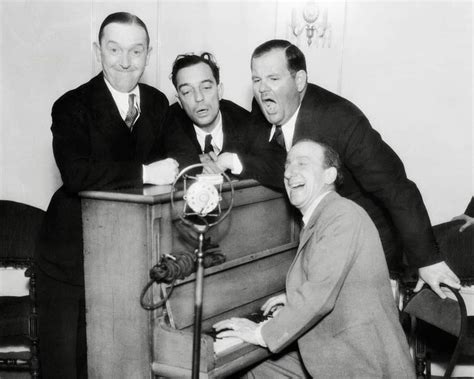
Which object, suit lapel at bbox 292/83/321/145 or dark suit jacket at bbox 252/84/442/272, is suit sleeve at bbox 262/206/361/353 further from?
suit lapel at bbox 292/83/321/145

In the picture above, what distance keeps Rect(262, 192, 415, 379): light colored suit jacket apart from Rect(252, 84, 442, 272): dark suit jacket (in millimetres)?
606

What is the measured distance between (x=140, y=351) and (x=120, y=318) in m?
0.18

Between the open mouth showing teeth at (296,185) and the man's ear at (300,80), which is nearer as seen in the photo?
the open mouth showing teeth at (296,185)

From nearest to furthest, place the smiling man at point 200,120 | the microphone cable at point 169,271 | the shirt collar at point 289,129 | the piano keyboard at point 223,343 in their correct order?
the microphone cable at point 169,271
the piano keyboard at point 223,343
the smiling man at point 200,120
the shirt collar at point 289,129

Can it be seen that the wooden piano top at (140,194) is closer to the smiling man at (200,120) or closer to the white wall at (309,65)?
the smiling man at (200,120)

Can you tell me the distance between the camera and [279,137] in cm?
407

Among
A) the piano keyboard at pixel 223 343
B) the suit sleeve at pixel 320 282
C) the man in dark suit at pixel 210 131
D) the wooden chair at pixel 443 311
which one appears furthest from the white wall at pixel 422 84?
the piano keyboard at pixel 223 343

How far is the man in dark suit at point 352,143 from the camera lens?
12.0 ft

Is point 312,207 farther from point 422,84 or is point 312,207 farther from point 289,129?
point 422,84

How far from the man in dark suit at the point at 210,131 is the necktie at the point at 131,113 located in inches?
11.0

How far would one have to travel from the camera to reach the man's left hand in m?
3.52

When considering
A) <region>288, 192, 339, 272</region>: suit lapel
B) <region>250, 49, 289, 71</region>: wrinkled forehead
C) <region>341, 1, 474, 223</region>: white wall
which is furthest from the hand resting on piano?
<region>341, 1, 474, 223</region>: white wall

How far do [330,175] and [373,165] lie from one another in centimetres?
45

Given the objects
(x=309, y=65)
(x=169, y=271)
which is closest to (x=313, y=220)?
(x=169, y=271)
